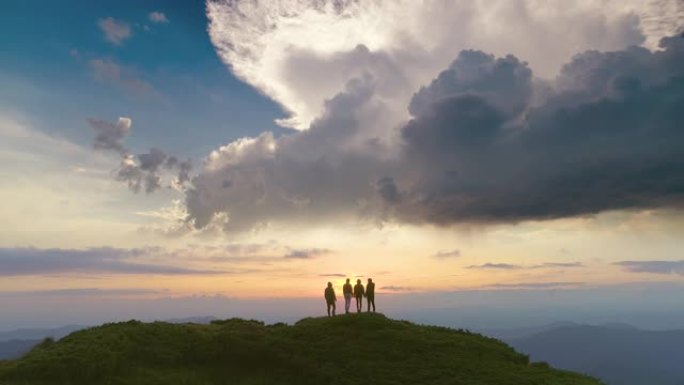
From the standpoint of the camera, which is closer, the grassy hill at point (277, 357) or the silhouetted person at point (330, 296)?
the grassy hill at point (277, 357)

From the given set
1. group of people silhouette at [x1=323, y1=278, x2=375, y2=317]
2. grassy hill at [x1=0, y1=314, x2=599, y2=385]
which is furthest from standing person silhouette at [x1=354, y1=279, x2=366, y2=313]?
grassy hill at [x1=0, y1=314, x2=599, y2=385]

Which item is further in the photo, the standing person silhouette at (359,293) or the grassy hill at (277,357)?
the standing person silhouette at (359,293)

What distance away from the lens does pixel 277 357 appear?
120ft

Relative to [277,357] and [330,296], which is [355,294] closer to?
[330,296]

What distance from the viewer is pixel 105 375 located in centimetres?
3294

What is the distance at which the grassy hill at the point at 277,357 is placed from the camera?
108 ft

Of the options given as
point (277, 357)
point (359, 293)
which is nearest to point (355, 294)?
point (359, 293)

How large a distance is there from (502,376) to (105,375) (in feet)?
78.8

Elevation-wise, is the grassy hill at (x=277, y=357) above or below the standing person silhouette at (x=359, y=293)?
below

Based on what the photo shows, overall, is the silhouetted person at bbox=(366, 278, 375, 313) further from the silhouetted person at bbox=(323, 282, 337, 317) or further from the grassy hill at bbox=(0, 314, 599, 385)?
the grassy hill at bbox=(0, 314, 599, 385)

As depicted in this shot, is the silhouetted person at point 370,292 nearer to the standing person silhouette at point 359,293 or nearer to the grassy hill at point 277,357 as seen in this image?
the standing person silhouette at point 359,293

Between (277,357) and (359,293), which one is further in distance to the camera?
(359,293)

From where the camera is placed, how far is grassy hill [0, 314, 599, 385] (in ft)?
108

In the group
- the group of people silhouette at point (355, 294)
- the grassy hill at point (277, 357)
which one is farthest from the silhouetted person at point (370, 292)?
the grassy hill at point (277, 357)
